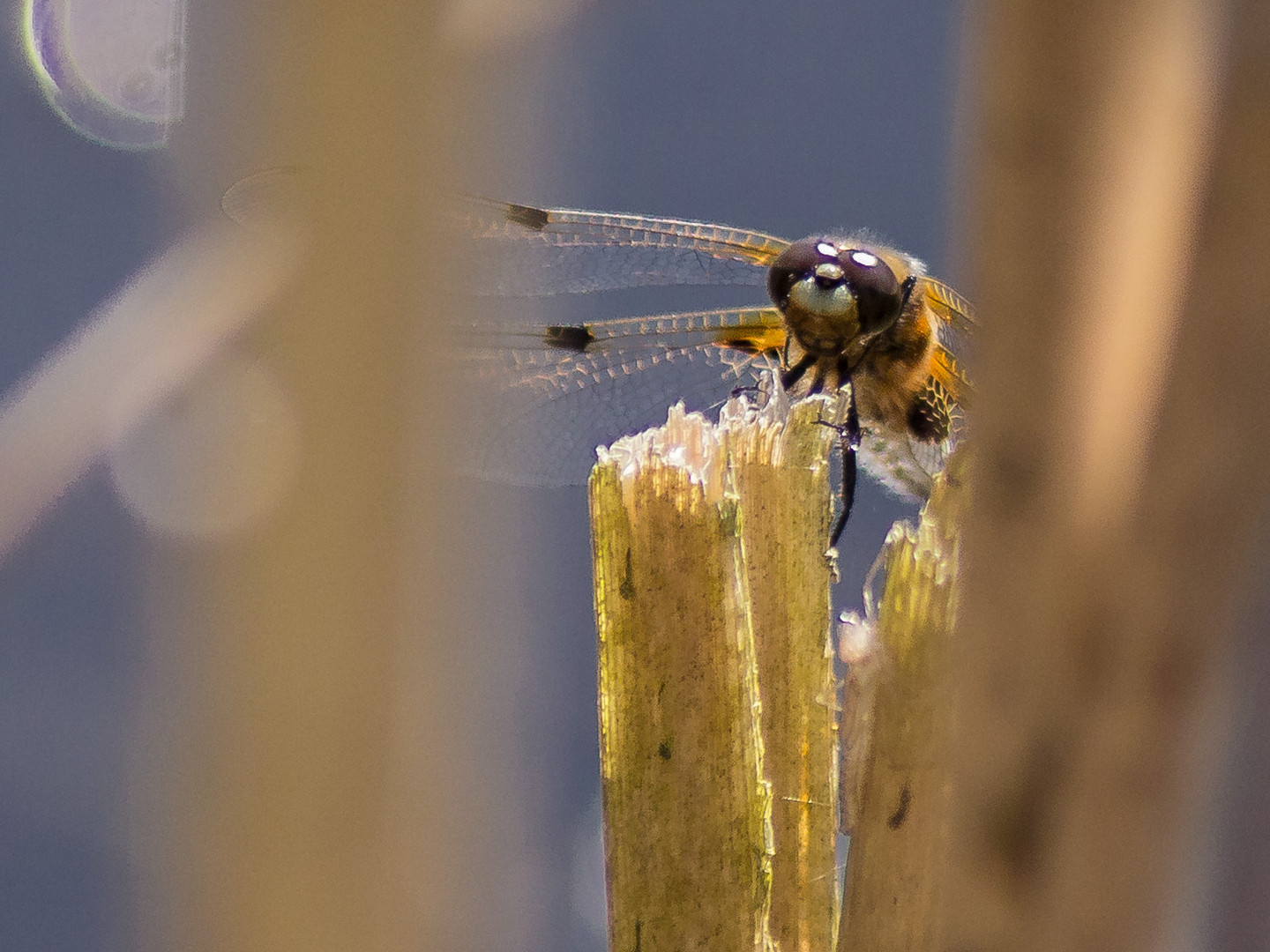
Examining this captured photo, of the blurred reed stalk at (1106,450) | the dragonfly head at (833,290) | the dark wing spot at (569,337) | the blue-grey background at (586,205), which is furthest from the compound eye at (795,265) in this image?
the blue-grey background at (586,205)


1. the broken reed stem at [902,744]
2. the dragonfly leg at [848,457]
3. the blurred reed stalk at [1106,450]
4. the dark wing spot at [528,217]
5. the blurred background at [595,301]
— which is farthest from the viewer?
the blurred background at [595,301]

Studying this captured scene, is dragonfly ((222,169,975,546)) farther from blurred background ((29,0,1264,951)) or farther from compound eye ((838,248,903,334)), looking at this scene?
blurred background ((29,0,1264,951))

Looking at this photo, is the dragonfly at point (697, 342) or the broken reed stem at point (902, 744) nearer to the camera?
the broken reed stem at point (902, 744)

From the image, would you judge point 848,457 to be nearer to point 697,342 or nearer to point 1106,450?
point 697,342

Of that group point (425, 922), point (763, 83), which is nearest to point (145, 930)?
point (425, 922)

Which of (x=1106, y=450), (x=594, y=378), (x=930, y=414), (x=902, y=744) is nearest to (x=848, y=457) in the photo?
(x=930, y=414)

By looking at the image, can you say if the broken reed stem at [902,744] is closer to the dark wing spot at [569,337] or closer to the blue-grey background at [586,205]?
the dark wing spot at [569,337]
